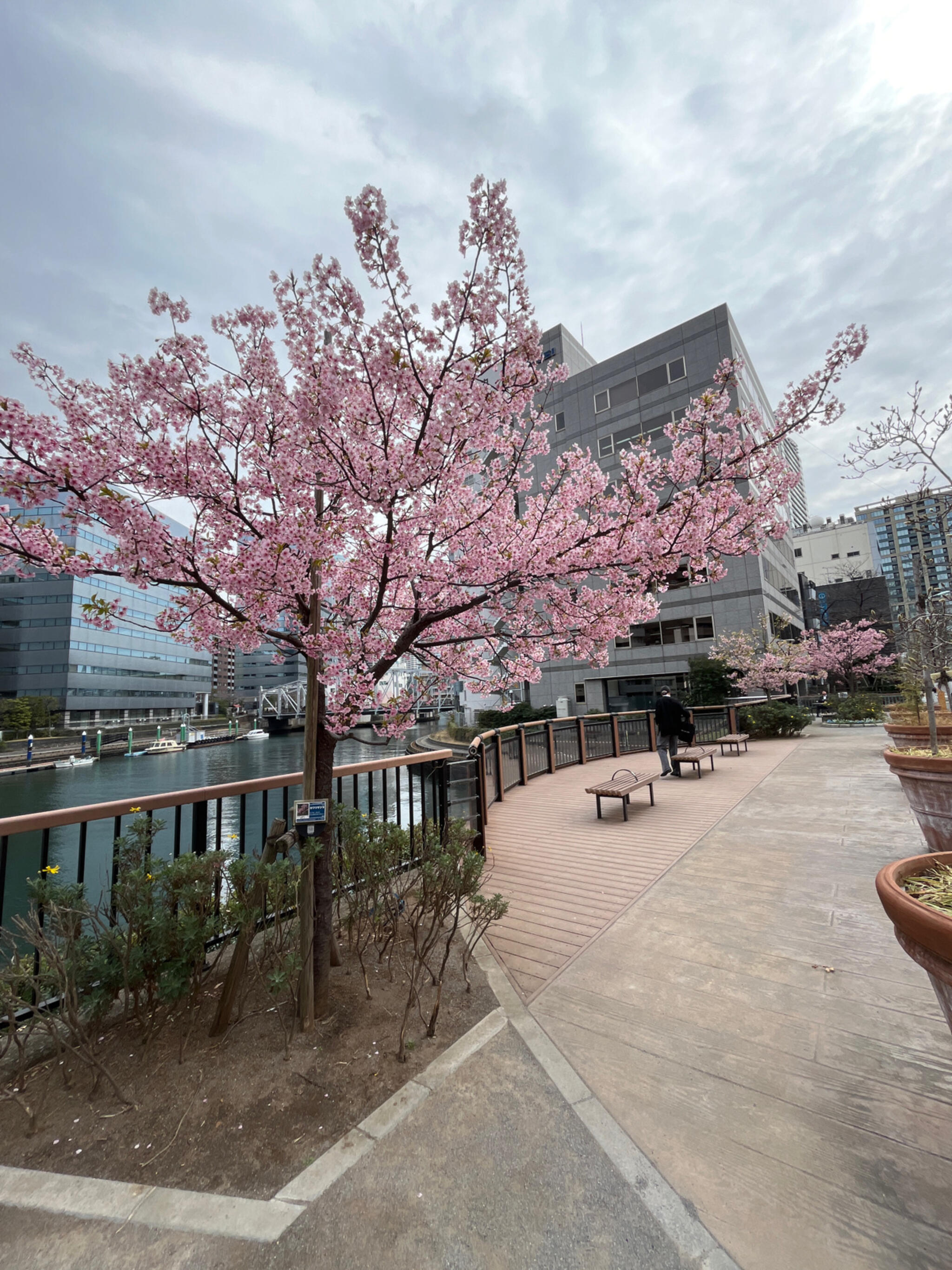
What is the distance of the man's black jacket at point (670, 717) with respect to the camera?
31.5ft

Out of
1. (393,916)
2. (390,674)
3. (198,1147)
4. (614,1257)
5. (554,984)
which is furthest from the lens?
(390,674)

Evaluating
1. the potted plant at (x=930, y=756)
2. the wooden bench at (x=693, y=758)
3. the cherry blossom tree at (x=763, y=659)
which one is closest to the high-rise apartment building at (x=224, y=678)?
the cherry blossom tree at (x=763, y=659)

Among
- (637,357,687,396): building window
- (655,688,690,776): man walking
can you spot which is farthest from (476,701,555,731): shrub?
(655,688,690,776): man walking

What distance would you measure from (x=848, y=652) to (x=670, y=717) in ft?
66.9

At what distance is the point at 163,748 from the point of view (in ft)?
173

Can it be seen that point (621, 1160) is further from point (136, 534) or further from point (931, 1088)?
point (136, 534)

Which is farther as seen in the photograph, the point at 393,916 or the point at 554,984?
the point at 393,916

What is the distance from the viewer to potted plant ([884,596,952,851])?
3.96 m

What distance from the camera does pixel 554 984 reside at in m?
3.08

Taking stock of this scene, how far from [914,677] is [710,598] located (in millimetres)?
20272

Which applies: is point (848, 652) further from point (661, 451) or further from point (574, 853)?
point (574, 853)

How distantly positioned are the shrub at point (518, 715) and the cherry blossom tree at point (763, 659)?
10708mm

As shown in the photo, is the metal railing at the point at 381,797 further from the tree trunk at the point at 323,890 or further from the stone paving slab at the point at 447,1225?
the stone paving slab at the point at 447,1225

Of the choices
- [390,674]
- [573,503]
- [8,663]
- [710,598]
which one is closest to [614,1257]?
[390,674]
